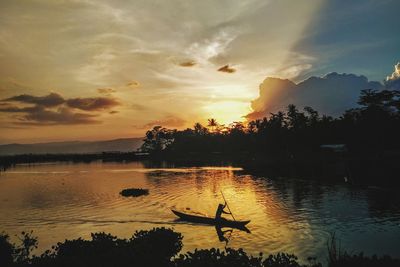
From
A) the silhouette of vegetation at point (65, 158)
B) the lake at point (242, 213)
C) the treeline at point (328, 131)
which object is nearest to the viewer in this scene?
the lake at point (242, 213)

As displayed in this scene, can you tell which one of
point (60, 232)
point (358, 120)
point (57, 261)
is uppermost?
point (358, 120)

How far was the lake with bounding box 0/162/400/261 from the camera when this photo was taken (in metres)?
26.2

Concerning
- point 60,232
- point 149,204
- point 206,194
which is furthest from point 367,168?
point 60,232

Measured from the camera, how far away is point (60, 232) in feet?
103

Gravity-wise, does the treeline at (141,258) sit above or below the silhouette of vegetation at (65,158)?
below

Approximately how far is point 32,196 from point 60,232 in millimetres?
28398

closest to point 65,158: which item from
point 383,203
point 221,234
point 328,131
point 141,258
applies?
point 328,131

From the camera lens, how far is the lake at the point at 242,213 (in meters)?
26.2

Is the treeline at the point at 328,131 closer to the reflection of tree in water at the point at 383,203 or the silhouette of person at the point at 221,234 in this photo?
the reflection of tree in water at the point at 383,203

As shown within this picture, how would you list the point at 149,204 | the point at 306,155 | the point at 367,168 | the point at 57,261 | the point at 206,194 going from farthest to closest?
the point at 306,155 → the point at 367,168 → the point at 206,194 → the point at 149,204 → the point at 57,261

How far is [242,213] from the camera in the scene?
38.8 metres

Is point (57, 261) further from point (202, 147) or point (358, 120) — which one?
point (202, 147)

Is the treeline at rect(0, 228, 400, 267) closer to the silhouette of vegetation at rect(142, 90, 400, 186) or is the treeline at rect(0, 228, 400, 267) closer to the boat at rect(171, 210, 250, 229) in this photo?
the boat at rect(171, 210, 250, 229)

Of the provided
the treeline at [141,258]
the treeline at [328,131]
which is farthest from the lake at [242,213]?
the treeline at [328,131]
